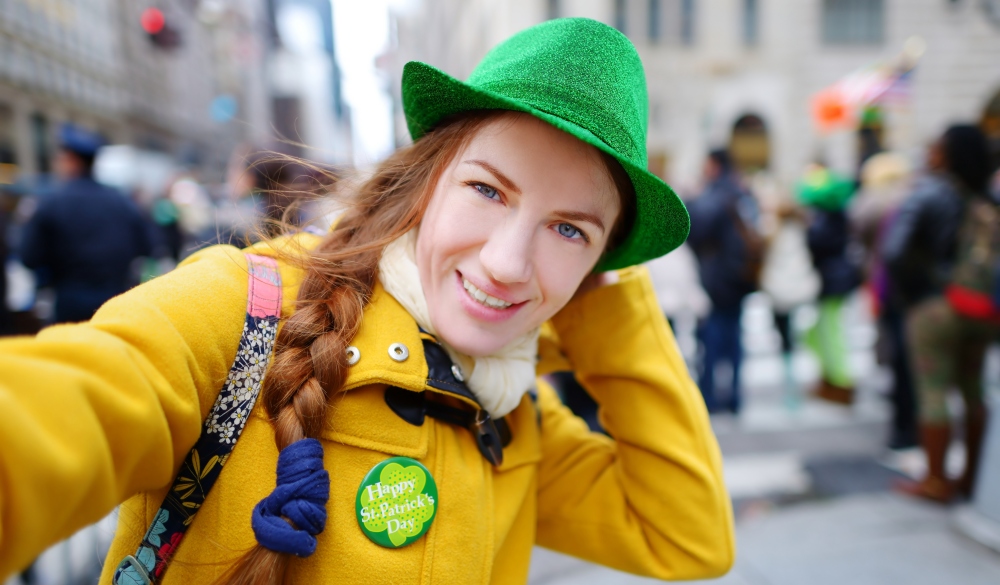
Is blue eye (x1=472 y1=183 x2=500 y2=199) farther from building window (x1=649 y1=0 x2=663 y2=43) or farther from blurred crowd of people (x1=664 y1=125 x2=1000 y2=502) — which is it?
building window (x1=649 y1=0 x2=663 y2=43)

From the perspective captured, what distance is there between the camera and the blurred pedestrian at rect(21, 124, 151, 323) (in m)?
3.71

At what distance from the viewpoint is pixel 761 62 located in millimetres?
19016

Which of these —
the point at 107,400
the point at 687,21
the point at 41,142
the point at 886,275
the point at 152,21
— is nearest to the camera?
the point at 107,400

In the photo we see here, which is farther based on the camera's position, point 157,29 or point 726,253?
point 157,29

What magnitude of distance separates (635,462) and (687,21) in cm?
2156

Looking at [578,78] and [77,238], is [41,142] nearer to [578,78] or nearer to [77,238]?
[77,238]

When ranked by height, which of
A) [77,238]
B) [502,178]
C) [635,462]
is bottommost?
[77,238]

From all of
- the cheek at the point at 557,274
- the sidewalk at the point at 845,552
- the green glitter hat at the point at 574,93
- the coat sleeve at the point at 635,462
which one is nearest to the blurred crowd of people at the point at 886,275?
the sidewalk at the point at 845,552

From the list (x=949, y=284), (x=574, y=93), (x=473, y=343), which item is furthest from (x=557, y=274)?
(x=949, y=284)

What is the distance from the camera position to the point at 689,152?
19.4 m

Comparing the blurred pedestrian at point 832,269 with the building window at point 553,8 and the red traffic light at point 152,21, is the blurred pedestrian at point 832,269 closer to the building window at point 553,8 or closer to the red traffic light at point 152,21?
the red traffic light at point 152,21

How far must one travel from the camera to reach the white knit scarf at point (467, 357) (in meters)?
1.13

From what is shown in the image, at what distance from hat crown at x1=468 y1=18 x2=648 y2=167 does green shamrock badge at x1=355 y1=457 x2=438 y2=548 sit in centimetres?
64

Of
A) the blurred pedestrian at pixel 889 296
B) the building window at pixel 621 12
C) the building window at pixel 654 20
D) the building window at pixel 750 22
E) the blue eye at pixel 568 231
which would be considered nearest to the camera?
the blue eye at pixel 568 231
